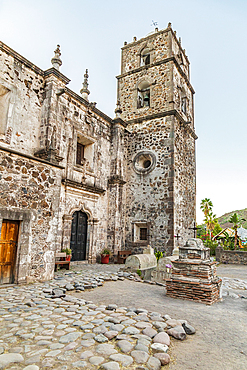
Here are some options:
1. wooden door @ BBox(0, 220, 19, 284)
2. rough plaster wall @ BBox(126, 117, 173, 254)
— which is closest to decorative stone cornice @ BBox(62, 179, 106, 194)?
rough plaster wall @ BBox(126, 117, 173, 254)

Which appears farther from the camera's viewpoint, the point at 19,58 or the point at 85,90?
the point at 85,90

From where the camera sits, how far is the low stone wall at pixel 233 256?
16359 millimetres

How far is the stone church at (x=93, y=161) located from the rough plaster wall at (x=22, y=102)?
41mm

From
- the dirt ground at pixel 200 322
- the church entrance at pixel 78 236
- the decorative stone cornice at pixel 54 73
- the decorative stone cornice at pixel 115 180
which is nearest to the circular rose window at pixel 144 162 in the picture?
the decorative stone cornice at pixel 115 180

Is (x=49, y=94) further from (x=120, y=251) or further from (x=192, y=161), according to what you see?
(x=192, y=161)

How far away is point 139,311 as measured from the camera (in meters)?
4.31

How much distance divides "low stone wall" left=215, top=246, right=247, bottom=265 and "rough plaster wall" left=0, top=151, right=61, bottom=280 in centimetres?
1373

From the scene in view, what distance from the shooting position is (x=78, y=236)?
11.9 metres

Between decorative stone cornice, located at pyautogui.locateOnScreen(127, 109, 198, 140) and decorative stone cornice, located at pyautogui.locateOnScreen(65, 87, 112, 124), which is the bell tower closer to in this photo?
decorative stone cornice, located at pyautogui.locateOnScreen(127, 109, 198, 140)

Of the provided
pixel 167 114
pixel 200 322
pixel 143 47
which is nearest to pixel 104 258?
pixel 200 322

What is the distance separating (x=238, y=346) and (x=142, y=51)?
1766 centimetres

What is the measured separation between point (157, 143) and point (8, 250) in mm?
10424

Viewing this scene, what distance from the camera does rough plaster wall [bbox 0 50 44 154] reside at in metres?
9.25

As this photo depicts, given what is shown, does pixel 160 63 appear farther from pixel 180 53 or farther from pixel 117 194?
Answer: pixel 117 194
